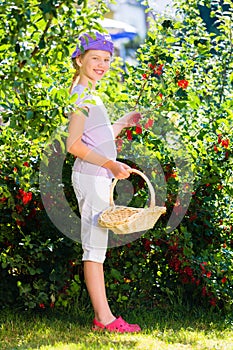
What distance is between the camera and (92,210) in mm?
3910

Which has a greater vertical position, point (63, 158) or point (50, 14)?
point (50, 14)

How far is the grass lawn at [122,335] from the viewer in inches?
141

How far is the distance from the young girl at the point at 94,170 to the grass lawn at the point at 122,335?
14cm

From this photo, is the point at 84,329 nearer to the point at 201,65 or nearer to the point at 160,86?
the point at 160,86

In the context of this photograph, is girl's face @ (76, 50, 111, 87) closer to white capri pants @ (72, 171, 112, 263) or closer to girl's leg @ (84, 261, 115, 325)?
white capri pants @ (72, 171, 112, 263)

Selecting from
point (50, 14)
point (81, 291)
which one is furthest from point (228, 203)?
point (50, 14)

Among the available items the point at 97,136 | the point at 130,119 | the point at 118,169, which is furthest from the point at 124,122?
the point at 118,169

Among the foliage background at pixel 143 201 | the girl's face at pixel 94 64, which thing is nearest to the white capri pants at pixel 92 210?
the foliage background at pixel 143 201

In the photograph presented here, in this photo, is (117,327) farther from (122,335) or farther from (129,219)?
(129,219)

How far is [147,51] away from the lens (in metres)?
4.54

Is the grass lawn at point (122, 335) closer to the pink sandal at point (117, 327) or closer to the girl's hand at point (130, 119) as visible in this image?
the pink sandal at point (117, 327)

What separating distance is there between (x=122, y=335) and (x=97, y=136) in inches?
41.1

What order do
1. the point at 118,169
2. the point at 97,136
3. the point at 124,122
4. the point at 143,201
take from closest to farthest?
the point at 118,169
the point at 97,136
the point at 124,122
the point at 143,201

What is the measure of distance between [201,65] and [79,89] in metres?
1.26
